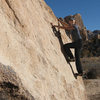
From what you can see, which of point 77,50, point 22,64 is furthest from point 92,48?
point 22,64

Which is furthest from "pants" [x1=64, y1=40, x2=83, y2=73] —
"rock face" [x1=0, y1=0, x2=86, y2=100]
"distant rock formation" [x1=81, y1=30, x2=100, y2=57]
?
"distant rock formation" [x1=81, y1=30, x2=100, y2=57]

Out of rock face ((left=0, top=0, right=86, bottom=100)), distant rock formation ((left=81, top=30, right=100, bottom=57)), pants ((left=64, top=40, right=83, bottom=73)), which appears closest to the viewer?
rock face ((left=0, top=0, right=86, bottom=100))

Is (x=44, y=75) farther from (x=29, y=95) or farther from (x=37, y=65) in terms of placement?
(x=29, y=95)

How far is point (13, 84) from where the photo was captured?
217 centimetres

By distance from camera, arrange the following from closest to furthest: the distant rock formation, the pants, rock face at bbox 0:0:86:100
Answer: rock face at bbox 0:0:86:100
the pants
the distant rock formation

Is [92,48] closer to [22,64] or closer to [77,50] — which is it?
[77,50]

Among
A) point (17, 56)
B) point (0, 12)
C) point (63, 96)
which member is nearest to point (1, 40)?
point (17, 56)

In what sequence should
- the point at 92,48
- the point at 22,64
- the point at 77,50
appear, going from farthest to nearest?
1. the point at 92,48
2. the point at 77,50
3. the point at 22,64

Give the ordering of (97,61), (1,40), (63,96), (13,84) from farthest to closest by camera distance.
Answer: (97,61) < (63,96) < (1,40) < (13,84)

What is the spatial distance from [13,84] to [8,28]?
2.87 feet

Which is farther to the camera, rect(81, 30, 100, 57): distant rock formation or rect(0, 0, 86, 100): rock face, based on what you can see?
rect(81, 30, 100, 57): distant rock formation

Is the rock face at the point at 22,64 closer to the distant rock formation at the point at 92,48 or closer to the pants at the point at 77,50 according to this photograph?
the pants at the point at 77,50

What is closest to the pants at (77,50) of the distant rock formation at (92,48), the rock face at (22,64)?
the rock face at (22,64)

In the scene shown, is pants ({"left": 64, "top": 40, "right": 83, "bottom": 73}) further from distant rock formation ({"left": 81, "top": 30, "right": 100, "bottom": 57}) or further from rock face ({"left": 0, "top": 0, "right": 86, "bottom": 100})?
distant rock formation ({"left": 81, "top": 30, "right": 100, "bottom": 57})
